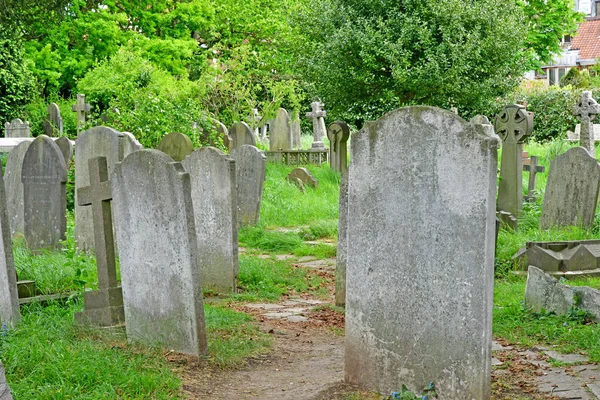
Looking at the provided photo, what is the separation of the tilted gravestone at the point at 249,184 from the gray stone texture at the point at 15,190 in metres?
3.55

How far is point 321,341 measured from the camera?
6879 mm

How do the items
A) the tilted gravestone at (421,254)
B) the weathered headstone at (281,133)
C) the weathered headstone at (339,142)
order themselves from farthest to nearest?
the weathered headstone at (281,133) < the weathered headstone at (339,142) < the tilted gravestone at (421,254)

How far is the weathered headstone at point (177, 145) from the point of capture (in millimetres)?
13578

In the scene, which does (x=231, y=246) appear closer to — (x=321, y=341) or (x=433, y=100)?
(x=321, y=341)

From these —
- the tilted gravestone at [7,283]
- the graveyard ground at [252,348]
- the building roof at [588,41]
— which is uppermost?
the building roof at [588,41]

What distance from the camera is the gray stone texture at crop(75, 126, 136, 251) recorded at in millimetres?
9953

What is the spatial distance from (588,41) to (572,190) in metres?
49.7

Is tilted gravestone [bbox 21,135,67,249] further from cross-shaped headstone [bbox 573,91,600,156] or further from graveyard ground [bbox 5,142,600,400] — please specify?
cross-shaped headstone [bbox 573,91,600,156]

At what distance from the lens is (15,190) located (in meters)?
10.6

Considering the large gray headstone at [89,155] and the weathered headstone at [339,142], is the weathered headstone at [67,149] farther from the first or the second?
the weathered headstone at [339,142]

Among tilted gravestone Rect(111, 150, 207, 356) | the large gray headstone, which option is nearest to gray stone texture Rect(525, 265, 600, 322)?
tilted gravestone Rect(111, 150, 207, 356)

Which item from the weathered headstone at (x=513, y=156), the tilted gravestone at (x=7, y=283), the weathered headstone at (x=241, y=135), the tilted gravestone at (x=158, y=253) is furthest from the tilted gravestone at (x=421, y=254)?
the weathered headstone at (x=241, y=135)

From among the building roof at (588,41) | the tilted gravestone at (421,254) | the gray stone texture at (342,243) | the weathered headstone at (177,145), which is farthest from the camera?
the building roof at (588,41)

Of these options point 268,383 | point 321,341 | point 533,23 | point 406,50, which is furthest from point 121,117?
point 533,23
